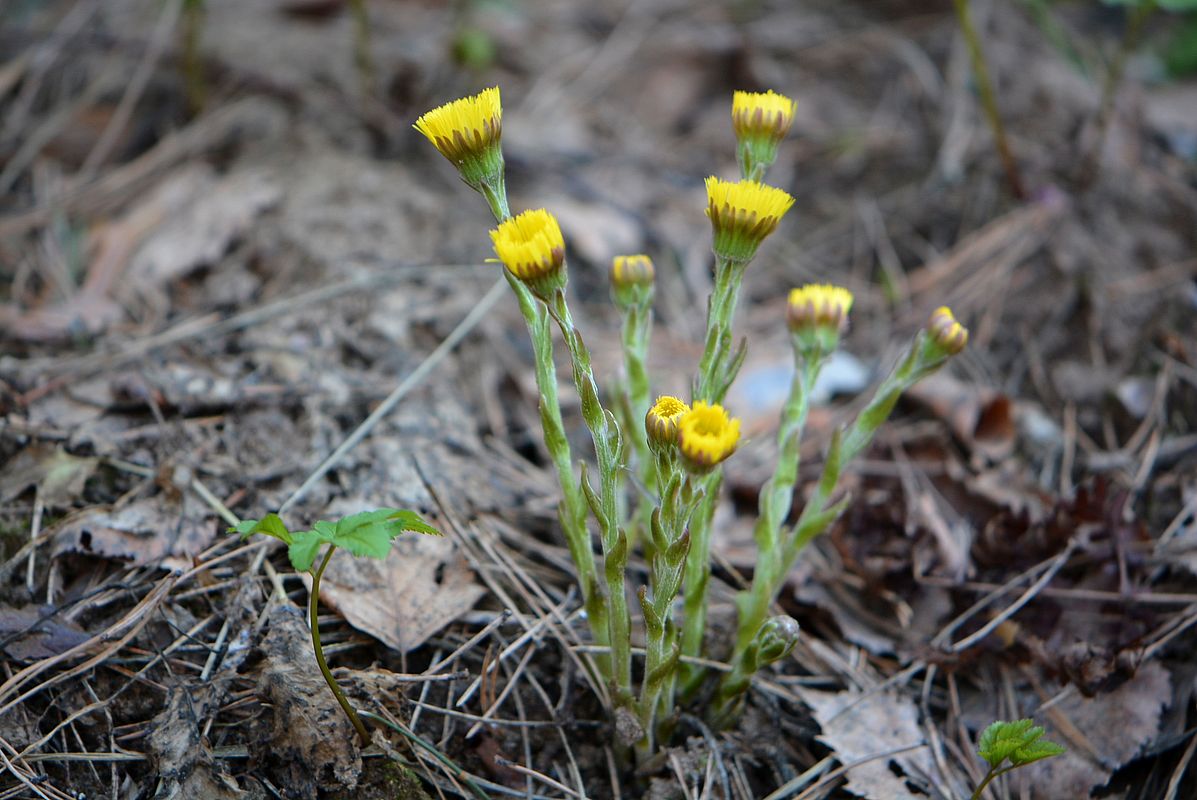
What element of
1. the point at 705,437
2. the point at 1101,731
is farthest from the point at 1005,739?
the point at 705,437

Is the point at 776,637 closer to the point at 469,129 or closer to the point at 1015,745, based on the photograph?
the point at 1015,745

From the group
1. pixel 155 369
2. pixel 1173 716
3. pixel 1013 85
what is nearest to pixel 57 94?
pixel 155 369

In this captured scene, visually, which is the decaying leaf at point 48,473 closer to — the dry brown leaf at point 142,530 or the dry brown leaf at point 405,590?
the dry brown leaf at point 142,530

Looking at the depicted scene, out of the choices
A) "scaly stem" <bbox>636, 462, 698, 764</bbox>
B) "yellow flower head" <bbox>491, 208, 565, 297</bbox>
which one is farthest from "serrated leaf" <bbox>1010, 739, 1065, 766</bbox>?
"yellow flower head" <bbox>491, 208, 565, 297</bbox>

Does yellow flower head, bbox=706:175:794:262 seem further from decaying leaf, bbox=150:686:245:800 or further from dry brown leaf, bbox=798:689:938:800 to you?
decaying leaf, bbox=150:686:245:800

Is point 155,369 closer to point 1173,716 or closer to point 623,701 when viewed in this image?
point 623,701

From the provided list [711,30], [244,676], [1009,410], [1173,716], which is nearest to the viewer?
[244,676]
